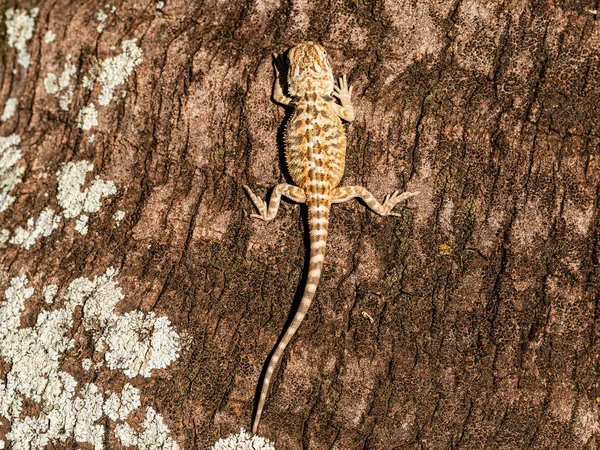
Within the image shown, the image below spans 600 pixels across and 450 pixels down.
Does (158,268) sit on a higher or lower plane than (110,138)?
lower

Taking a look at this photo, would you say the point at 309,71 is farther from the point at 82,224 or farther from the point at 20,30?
the point at 20,30

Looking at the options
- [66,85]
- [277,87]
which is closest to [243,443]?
[277,87]

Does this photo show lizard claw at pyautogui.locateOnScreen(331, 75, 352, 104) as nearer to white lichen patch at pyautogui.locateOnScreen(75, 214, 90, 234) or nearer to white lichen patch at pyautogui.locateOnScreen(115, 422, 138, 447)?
white lichen patch at pyautogui.locateOnScreen(75, 214, 90, 234)

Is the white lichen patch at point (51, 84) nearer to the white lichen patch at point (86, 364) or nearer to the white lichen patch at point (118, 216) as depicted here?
the white lichen patch at point (118, 216)

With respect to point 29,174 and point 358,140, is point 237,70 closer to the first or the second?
point 358,140

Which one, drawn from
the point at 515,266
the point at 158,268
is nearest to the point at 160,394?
the point at 158,268
